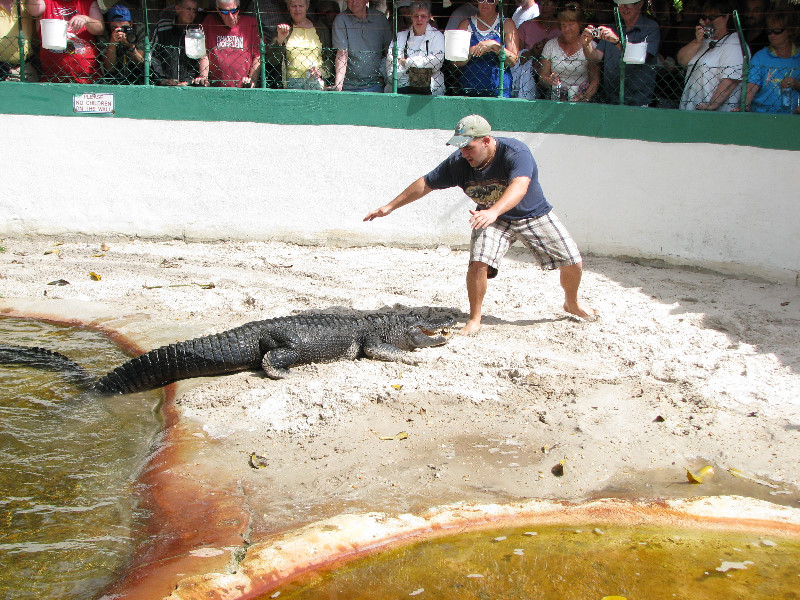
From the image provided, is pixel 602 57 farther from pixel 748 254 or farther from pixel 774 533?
pixel 774 533

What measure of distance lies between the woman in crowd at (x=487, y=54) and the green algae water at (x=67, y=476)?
389cm

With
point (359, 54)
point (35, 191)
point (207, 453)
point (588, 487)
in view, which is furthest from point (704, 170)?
point (35, 191)

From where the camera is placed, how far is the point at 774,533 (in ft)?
9.70

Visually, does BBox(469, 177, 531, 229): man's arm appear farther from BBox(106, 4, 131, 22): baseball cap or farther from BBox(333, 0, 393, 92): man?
BBox(106, 4, 131, 22): baseball cap

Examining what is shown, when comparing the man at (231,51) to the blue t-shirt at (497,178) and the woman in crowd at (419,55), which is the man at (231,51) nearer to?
the woman in crowd at (419,55)

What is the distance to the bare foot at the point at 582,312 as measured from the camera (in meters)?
5.20

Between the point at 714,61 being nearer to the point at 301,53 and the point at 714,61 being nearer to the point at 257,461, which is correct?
the point at 301,53

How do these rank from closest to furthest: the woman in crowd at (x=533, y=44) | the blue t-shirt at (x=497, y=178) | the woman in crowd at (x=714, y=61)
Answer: the blue t-shirt at (x=497, y=178) < the woman in crowd at (x=714, y=61) < the woman in crowd at (x=533, y=44)

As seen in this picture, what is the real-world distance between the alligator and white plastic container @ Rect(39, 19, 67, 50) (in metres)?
3.45

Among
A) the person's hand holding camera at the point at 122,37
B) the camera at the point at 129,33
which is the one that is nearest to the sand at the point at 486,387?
the person's hand holding camera at the point at 122,37

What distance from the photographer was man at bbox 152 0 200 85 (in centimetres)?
721

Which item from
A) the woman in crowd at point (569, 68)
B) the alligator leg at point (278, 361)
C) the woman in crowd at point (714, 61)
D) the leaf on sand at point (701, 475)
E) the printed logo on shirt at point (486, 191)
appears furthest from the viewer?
the woman in crowd at point (569, 68)

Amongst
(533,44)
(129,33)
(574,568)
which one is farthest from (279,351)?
(129,33)

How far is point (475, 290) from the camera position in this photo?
498cm
